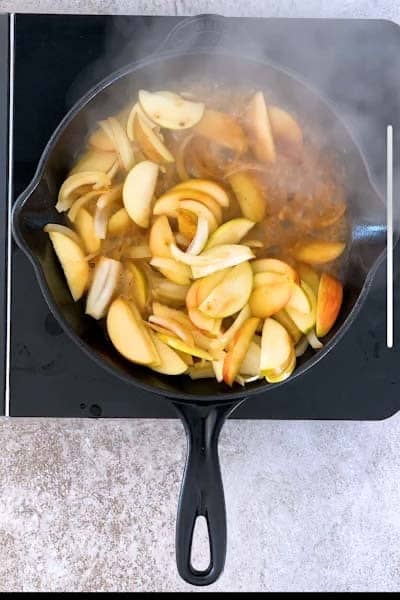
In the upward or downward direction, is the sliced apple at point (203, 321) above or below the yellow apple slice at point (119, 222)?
below

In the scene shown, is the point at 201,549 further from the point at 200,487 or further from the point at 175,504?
the point at 200,487

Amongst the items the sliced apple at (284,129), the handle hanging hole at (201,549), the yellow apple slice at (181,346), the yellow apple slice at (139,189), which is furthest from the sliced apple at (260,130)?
the handle hanging hole at (201,549)

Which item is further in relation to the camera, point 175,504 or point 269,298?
point 175,504

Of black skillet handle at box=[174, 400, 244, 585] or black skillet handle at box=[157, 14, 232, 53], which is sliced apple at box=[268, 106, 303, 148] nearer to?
black skillet handle at box=[157, 14, 232, 53]

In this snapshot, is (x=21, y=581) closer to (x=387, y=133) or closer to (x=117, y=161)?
(x=117, y=161)

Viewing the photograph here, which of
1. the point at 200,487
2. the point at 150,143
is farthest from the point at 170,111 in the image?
the point at 200,487

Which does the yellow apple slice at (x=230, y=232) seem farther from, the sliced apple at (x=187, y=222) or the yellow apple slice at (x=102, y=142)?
the yellow apple slice at (x=102, y=142)
